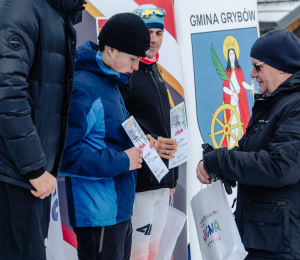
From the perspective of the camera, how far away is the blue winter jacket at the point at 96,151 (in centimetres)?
134

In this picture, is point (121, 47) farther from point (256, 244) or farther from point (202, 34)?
point (202, 34)

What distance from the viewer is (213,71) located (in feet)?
9.37

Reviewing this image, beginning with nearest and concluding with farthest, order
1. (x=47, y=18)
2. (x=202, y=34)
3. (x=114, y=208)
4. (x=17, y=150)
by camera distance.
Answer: (x=17, y=150) < (x=47, y=18) < (x=114, y=208) < (x=202, y=34)

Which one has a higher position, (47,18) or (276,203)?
(47,18)

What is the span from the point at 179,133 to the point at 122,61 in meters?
0.62

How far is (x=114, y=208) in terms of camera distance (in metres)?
1.44

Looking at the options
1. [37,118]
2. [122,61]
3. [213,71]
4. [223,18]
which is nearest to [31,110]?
[37,118]

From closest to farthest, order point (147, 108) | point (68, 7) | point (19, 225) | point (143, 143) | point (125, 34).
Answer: point (19, 225), point (68, 7), point (125, 34), point (143, 143), point (147, 108)

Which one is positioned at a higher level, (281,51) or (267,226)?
(281,51)

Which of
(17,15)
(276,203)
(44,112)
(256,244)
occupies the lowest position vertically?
(256,244)

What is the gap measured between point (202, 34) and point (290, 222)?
6.14ft

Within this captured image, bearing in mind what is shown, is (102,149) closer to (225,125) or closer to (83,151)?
(83,151)

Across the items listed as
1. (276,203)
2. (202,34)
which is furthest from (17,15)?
(202,34)

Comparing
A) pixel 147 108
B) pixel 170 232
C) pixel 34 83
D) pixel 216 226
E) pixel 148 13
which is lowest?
pixel 170 232
